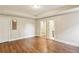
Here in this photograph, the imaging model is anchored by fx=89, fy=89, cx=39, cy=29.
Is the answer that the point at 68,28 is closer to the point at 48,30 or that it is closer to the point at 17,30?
the point at 48,30

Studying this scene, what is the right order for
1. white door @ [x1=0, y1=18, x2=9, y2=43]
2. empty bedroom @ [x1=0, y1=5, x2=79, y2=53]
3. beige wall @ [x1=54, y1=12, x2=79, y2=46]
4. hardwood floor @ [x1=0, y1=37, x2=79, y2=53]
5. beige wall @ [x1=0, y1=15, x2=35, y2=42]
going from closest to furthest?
hardwood floor @ [x1=0, y1=37, x2=79, y2=53] → empty bedroom @ [x1=0, y1=5, x2=79, y2=53] → beige wall @ [x1=54, y1=12, x2=79, y2=46] → white door @ [x1=0, y1=18, x2=9, y2=43] → beige wall @ [x1=0, y1=15, x2=35, y2=42]

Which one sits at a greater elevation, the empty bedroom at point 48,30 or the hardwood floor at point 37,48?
the empty bedroom at point 48,30

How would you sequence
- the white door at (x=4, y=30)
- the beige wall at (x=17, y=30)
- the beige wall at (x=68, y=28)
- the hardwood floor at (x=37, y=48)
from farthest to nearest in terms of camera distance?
the beige wall at (x=17, y=30) → the white door at (x=4, y=30) → the beige wall at (x=68, y=28) → the hardwood floor at (x=37, y=48)

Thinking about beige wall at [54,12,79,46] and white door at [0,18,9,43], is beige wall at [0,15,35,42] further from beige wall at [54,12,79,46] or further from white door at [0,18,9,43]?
beige wall at [54,12,79,46]

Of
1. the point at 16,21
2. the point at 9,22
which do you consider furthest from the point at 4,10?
the point at 16,21

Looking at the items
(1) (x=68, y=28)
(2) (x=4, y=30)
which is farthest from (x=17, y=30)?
(1) (x=68, y=28)

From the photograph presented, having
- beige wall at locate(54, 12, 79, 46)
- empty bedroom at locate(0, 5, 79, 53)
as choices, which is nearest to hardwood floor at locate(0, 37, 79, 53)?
empty bedroom at locate(0, 5, 79, 53)

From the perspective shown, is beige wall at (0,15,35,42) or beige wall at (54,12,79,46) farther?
beige wall at (0,15,35,42)

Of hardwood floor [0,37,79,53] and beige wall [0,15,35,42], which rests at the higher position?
beige wall [0,15,35,42]

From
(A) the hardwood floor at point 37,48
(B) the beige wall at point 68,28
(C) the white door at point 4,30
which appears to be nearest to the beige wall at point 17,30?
(C) the white door at point 4,30

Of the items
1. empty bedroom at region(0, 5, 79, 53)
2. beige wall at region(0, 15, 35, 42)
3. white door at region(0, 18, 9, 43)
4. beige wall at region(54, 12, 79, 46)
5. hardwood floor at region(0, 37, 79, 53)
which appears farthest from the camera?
beige wall at region(0, 15, 35, 42)

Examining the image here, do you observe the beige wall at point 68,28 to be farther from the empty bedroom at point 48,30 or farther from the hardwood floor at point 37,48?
the hardwood floor at point 37,48

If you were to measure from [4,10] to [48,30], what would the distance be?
13.6 ft
